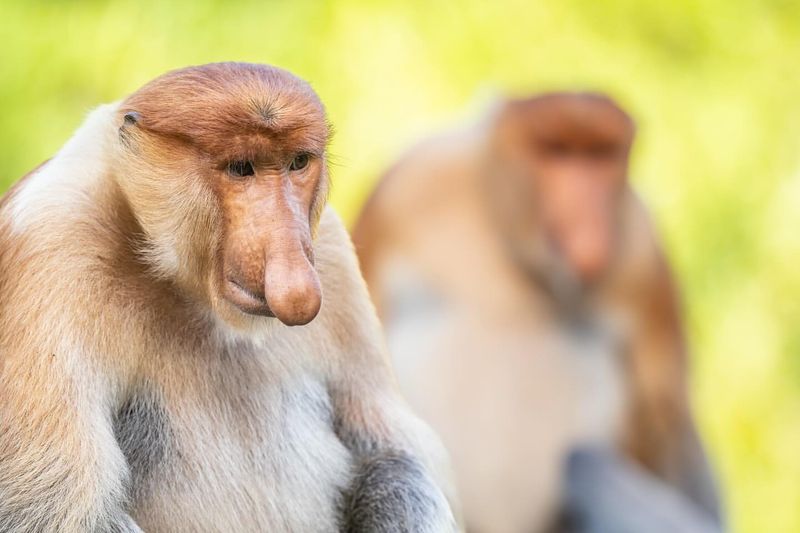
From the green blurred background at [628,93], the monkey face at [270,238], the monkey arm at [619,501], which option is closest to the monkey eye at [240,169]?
the monkey face at [270,238]

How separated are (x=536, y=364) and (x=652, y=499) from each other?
692mm

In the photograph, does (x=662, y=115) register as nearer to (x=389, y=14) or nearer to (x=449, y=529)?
(x=389, y=14)

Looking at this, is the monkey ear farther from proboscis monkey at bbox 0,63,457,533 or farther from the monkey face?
the monkey face

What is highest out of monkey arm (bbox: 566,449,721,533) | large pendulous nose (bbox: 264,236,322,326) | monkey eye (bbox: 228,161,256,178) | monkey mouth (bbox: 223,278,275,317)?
monkey eye (bbox: 228,161,256,178)

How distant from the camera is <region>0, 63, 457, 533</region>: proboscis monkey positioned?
2611 millimetres

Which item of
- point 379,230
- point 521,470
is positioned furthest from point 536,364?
point 379,230

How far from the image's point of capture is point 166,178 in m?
2.71

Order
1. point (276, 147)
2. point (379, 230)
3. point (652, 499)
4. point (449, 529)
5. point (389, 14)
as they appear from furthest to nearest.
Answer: point (389, 14) < point (379, 230) < point (652, 499) < point (449, 529) < point (276, 147)

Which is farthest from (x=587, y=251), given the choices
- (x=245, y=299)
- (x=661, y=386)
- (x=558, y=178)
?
(x=245, y=299)

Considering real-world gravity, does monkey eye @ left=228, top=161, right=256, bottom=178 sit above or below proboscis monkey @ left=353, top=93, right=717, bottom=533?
above

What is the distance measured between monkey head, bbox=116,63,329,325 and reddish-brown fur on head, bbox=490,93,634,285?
9.48 feet

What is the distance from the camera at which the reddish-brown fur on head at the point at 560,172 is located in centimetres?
556

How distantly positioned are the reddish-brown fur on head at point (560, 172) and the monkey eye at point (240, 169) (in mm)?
2988

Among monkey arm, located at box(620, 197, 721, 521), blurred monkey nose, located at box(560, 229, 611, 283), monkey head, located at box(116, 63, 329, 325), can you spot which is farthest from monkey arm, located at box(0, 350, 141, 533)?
monkey arm, located at box(620, 197, 721, 521)
